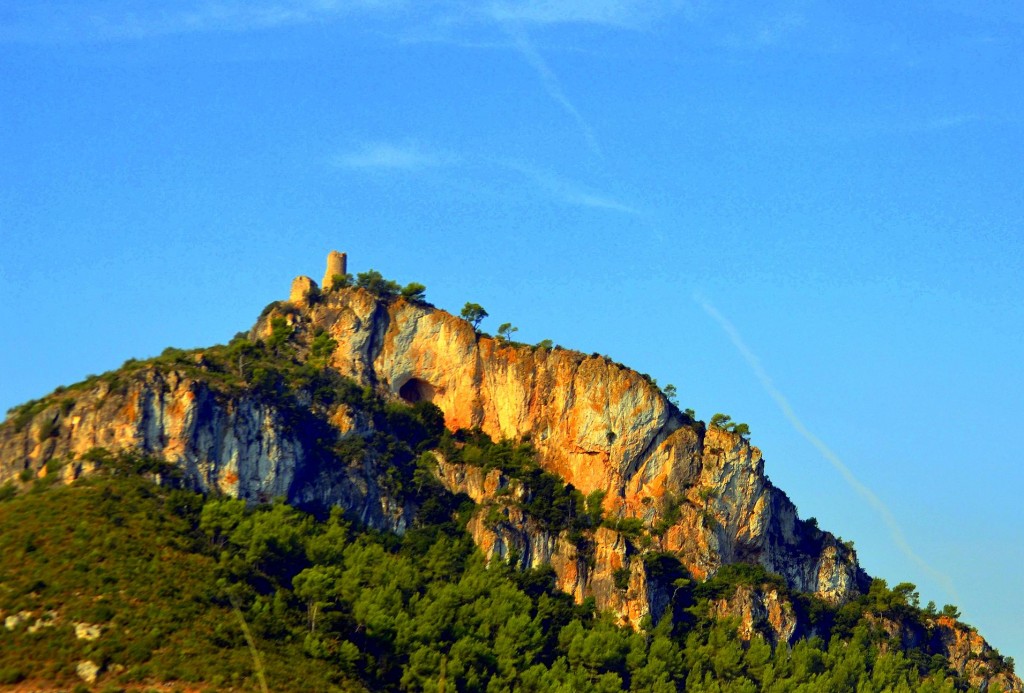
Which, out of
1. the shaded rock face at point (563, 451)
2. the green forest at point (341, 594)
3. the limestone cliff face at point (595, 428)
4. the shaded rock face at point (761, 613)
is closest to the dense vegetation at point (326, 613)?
the green forest at point (341, 594)

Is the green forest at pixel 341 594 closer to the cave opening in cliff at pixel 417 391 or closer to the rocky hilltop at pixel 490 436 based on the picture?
the rocky hilltop at pixel 490 436

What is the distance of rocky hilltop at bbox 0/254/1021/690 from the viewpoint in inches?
Result: 5581

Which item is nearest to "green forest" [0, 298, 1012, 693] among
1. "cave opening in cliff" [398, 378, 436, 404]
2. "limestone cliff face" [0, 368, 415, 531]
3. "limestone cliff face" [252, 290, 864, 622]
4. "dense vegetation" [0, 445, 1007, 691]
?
"dense vegetation" [0, 445, 1007, 691]

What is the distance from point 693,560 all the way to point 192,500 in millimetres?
40043

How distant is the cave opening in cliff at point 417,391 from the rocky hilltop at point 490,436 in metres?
0.16

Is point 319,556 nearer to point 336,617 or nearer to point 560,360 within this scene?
point 336,617

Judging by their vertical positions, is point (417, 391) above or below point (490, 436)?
above

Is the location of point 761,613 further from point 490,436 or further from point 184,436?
point 184,436

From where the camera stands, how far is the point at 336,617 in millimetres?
130000

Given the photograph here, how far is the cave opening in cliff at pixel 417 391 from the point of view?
533ft

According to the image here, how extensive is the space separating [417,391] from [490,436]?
24.0ft

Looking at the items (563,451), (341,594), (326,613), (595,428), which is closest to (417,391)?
(563,451)

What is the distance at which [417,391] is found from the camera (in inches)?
6432

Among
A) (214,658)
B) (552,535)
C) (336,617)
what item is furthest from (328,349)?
(214,658)
